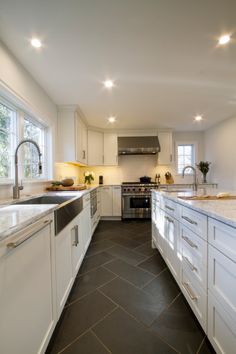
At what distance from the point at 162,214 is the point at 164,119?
260 centimetres

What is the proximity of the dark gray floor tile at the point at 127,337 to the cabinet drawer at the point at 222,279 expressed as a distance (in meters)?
0.54

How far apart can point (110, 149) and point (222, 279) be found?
3.94m

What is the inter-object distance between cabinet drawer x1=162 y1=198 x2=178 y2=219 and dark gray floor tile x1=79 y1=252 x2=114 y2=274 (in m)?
1.06

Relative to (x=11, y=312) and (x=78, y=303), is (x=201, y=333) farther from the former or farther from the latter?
(x=11, y=312)

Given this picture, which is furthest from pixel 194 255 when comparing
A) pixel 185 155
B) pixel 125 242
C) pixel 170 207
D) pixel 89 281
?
pixel 185 155

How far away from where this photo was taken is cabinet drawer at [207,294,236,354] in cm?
85

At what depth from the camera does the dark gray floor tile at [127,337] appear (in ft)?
3.64

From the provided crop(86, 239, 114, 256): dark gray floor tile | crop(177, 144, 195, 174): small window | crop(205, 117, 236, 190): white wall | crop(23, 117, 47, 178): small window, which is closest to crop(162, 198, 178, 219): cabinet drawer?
crop(86, 239, 114, 256): dark gray floor tile

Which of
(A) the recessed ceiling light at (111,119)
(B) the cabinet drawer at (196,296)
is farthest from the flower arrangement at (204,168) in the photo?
(B) the cabinet drawer at (196,296)

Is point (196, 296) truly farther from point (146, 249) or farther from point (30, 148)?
point (30, 148)

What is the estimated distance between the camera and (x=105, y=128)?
14.8ft

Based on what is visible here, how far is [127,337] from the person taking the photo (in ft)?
3.91

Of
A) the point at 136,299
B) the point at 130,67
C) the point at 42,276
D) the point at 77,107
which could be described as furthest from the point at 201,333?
the point at 77,107

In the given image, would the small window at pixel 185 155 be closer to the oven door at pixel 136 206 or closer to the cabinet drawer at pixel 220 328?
the oven door at pixel 136 206
